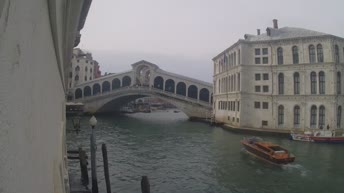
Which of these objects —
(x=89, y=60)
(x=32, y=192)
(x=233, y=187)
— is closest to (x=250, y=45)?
(x=233, y=187)

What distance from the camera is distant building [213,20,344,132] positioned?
28.8 metres

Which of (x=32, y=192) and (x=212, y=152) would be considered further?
(x=212, y=152)

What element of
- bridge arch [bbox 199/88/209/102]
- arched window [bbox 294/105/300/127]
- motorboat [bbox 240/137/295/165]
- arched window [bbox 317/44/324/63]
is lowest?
motorboat [bbox 240/137/295/165]

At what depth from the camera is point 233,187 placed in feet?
42.3

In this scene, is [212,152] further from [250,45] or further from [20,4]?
[20,4]

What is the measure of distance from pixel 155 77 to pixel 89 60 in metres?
20.0

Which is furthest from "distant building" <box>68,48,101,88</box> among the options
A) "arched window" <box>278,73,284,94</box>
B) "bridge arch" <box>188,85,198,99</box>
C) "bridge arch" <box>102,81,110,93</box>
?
"arched window" <box>278,73,284,94</box>

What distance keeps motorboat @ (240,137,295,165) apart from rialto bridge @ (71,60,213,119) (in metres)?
25.8

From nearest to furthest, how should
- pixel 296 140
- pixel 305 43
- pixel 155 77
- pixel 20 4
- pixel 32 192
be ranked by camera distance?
1. pixel 20 4
2. pixel 32 192
3. pixel 296 140
4. pixel 305 43
5. pixel 155 77

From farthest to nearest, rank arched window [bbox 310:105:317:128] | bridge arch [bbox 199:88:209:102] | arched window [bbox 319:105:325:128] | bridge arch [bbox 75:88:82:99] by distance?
bridge arch [bbox 75:88:82:99], bridge arch [bbox 199:88:209:102], arched window [bbox 310:105:317:128], arched window [bbox 319:105:325:128]

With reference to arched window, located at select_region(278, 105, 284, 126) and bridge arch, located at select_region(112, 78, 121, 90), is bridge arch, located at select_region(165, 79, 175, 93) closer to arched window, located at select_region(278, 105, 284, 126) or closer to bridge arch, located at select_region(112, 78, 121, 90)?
bridge arch, located at select_region(112, 78, 121, 90)

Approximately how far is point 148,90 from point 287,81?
23.7m

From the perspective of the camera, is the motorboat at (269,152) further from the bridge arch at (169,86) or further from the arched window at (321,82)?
the bridge arch at (169,86)

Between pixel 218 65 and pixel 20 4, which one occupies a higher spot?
pixel 218 65
